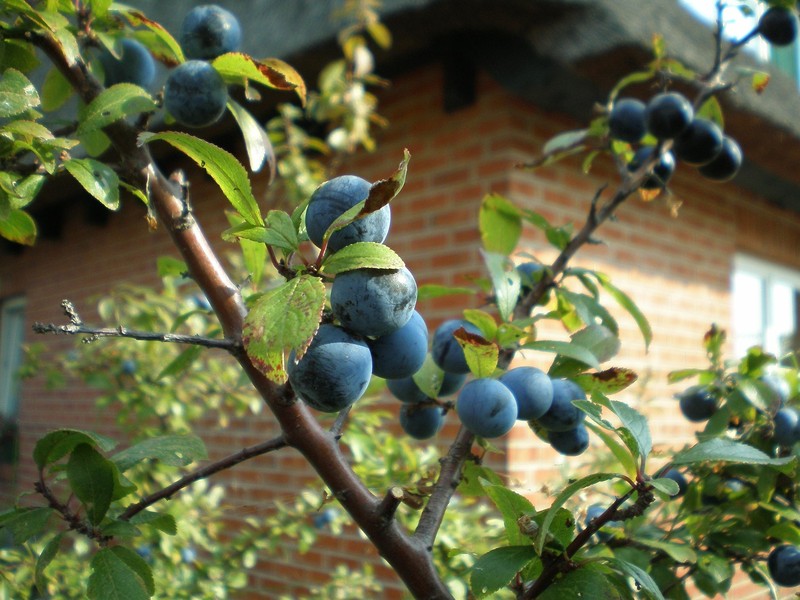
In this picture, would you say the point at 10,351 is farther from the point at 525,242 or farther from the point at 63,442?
the point at 63,442

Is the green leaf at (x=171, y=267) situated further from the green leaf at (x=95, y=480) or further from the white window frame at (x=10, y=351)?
the white window frame at (x=10, y=351)

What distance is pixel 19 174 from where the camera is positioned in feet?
2.09

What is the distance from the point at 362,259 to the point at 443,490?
279mm

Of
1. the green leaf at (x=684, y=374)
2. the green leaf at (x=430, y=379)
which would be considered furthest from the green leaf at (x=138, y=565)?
the green leaf at (x=684, y=374)

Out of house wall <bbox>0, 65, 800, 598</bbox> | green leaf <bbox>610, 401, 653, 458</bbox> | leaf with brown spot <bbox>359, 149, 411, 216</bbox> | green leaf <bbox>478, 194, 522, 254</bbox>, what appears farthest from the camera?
house wall <bbox>0, 65, 800, 598</bbox>

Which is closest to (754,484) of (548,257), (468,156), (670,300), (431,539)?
(431,539)

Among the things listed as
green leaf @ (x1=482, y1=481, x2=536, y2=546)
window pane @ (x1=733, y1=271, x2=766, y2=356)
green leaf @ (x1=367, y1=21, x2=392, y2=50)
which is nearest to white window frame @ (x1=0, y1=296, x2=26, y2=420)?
green leaf @ (x1=367, y1=21, x2=392, y2=50)

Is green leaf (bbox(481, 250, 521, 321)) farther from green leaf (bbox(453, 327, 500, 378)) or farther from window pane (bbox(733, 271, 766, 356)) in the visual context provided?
window pane (bbox(733, 271, 766, 356))

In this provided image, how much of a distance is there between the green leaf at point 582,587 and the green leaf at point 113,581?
0.31 meters

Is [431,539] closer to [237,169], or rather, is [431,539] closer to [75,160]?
[237,169]

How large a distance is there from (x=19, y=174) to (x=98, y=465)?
261 mm

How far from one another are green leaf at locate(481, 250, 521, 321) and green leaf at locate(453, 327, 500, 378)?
0.34 feet

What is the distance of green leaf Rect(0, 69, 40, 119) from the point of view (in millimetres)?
554

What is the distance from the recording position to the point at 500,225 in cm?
92
